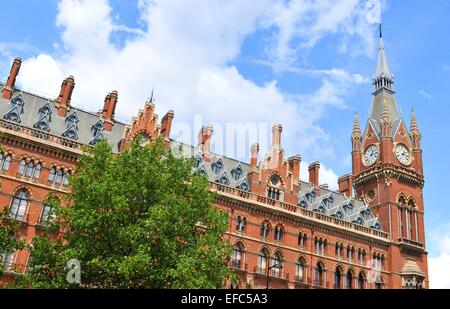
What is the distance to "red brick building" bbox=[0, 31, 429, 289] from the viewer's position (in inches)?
1435

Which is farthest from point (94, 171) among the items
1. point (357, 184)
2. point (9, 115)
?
point (357, 184)

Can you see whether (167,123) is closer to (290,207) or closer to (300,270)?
(290,207)

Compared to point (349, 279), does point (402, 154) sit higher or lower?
higher

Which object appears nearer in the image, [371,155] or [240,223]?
[240,223]

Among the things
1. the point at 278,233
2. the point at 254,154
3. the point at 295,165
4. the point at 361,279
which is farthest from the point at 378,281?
the point at 254,154

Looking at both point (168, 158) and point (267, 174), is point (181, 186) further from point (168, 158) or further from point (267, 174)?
point (267, 174)

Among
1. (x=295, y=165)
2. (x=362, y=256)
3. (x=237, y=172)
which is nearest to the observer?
(x=237, y=172)

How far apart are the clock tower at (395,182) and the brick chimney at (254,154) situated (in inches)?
702

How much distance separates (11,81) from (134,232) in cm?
2494

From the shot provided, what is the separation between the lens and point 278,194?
155ft

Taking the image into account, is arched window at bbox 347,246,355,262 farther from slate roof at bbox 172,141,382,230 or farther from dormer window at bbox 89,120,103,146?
dormer window at bbox 89,120,103,146

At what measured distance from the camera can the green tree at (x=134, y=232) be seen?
73.5 ft

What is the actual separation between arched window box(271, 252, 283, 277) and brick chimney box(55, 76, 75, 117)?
2301 centimetres
